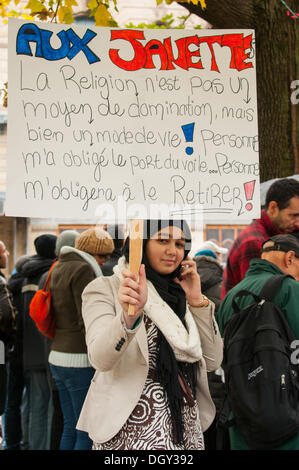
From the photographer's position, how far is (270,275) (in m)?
3.22

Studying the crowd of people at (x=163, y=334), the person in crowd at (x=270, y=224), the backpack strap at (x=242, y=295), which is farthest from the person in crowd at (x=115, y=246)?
the backpack strap at (x=242, y=295)

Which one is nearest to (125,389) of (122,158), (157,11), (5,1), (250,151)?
(122,158)

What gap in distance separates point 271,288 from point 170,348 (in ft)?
2.52

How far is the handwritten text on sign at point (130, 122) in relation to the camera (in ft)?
8.57

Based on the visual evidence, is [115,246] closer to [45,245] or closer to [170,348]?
[45,245]

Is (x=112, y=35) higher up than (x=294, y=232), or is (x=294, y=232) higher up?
(x=112, y=35)

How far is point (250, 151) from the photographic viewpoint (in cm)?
278

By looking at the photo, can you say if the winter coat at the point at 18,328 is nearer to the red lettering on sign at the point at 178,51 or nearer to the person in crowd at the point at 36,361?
the person in crowd at the point at 36,361

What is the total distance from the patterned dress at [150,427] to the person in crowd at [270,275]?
710 millimetres

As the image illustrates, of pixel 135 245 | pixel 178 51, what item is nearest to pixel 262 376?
pixel 135 245

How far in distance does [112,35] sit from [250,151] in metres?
0.86

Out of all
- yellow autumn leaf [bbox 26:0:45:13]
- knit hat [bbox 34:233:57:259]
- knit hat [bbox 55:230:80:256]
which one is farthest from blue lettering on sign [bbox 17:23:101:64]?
knit hat [bbox 34:233:57:259]

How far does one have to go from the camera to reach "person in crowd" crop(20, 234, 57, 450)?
5.28 m
